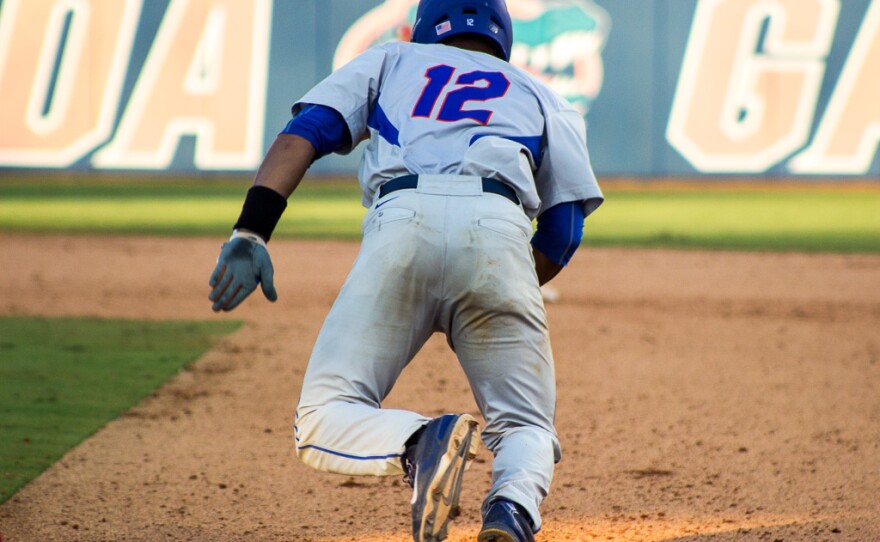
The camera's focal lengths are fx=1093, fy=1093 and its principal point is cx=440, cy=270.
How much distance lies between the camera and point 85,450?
13.7 ft

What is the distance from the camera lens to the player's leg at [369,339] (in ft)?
7.86

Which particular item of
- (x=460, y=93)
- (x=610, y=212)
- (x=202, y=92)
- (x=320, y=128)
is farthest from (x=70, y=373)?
(x=202, y=92)

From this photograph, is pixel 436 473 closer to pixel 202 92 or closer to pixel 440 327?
pixel 440 327

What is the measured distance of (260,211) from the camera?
8.36 feet

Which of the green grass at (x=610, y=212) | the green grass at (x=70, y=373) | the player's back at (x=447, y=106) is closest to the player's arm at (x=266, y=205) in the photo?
the player's back at (x=447, y=106)

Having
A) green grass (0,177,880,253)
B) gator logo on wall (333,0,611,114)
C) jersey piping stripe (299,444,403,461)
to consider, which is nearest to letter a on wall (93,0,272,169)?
green grass (0,177,880,253)

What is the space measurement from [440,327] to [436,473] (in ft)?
1.57

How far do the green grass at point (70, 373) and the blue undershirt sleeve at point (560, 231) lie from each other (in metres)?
1.96

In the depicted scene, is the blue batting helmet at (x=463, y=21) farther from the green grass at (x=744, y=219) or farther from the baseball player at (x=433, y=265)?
the green grass at (x=744, y=219)

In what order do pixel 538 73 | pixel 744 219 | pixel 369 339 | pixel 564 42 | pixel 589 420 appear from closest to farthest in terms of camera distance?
pixel 369 339
pixel 589 420
pixel 744 219
pixel 538 73
pixel 564 42

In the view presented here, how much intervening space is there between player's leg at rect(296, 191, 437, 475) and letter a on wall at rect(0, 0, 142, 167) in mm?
14019

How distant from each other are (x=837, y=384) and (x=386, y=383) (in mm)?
3750

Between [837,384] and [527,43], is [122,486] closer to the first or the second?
[837,384]

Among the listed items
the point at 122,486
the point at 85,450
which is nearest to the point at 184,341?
the point at 85,450
